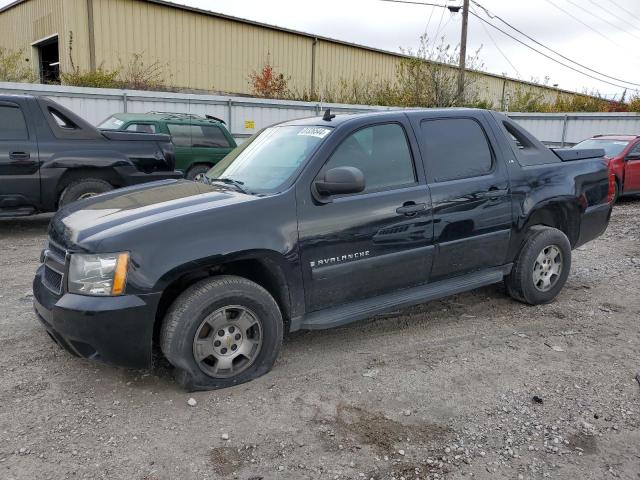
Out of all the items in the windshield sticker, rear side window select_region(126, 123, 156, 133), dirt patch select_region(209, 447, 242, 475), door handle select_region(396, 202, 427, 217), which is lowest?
dirt patch select_region(209, 447, 242, 475)

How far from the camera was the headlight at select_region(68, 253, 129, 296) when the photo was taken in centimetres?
311

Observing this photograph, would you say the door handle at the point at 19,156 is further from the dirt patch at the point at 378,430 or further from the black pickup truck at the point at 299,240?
the dirt patch at the point at 378,430

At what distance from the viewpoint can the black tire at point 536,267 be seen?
4828 mm

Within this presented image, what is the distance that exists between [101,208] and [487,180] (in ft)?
9.96

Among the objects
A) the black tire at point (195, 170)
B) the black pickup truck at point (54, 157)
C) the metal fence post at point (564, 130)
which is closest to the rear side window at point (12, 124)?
the black pickup truck at point (54, 157)

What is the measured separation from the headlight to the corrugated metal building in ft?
60.6

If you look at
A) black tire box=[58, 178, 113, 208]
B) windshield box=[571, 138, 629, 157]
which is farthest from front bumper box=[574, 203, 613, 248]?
windshield box=[571, 138, 629, 157]

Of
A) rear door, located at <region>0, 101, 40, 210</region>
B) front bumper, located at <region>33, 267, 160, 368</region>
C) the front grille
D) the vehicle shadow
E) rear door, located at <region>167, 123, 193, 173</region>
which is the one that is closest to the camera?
front bumper, located at <region>33, 267, 160, 368</region>

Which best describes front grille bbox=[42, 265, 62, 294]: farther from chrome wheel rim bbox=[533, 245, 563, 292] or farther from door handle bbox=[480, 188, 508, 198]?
chrome wheel rim bbox=[533, 245, 563, 292]

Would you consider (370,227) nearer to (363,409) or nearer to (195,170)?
(363,409)

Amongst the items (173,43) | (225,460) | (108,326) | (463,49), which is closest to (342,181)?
(108,326)

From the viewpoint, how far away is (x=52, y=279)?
346 centimetres

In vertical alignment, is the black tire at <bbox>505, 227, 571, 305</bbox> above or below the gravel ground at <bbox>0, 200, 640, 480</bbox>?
above

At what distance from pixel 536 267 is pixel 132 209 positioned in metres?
3.55
